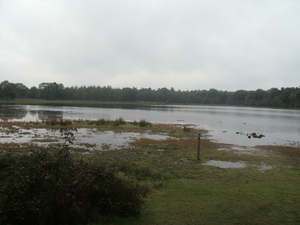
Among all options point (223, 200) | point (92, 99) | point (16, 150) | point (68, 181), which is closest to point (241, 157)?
point (223, 200)

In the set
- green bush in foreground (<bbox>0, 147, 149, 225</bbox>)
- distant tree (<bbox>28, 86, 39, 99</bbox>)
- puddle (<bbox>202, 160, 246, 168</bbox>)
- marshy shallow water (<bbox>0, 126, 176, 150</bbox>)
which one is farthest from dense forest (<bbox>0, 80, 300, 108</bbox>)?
green bush in foreground (<bbox>0, 147, 149, 225</bbox>)

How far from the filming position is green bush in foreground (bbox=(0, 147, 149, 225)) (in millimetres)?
4211

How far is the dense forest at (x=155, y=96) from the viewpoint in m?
132

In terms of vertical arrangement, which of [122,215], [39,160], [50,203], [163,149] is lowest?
[163,149]

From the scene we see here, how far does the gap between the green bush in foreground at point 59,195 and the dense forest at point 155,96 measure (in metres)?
121

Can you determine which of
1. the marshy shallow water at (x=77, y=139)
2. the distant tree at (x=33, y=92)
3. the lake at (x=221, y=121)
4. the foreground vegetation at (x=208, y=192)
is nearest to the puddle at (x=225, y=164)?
the foreground vegetation at (x=208, y=192)

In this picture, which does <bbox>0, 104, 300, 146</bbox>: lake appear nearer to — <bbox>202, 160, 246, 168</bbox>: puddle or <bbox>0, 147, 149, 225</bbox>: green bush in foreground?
<bbox>202, 160, 246, 168</bbox>: puddle

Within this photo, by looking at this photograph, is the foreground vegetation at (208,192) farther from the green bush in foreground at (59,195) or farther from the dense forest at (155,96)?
the dense forest at (155,96)

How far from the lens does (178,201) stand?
6758 millimetres

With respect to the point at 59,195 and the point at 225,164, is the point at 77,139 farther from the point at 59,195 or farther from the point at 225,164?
the point at 59,195

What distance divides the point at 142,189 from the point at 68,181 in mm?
3165

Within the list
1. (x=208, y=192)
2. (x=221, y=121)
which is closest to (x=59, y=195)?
(x=208, y=192)

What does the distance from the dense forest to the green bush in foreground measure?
121 metres

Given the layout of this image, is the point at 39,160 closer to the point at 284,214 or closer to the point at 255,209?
the point at 255,209
